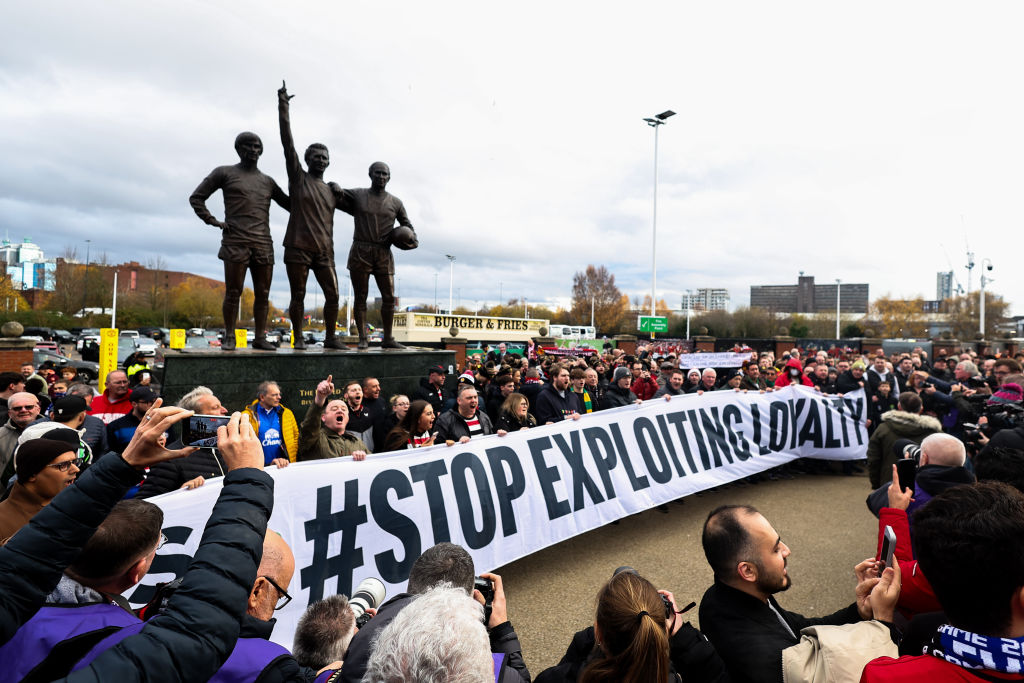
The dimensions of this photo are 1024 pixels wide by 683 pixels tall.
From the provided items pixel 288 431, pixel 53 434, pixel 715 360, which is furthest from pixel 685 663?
pixel 715 360


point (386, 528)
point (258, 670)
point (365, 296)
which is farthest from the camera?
point (365, 296)

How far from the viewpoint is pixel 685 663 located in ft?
5.95

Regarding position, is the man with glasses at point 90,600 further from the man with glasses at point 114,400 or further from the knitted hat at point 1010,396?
the knitted hat at point 1010,396

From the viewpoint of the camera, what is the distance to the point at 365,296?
8.63 meters

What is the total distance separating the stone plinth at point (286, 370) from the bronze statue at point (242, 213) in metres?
0.60

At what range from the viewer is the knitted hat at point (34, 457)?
87.4 inches

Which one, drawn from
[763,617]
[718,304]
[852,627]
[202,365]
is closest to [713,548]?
[763,617]

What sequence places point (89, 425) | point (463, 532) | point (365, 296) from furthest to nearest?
point (365, 296) < point (89, 425) < point (463, 532)

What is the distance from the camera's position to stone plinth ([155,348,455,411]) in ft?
20.5

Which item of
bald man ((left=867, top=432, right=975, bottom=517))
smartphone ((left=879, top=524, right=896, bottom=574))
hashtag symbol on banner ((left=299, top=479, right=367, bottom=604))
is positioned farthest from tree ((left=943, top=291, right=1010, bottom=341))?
hashtag symbol on banner ((left=299, top=479, right=367, bottom=604))

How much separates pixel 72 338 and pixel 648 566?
4569cm

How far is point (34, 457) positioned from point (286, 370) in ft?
16.6

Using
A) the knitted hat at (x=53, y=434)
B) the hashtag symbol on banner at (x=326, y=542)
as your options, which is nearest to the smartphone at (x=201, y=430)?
the knitted hat at (x=53, y=434)

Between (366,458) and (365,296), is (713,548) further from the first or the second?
(365,296)
